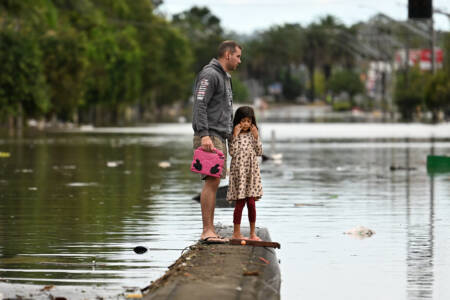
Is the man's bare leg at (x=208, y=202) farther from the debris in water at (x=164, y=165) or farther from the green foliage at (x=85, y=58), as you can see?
the green foliage at (x=85, y=58)

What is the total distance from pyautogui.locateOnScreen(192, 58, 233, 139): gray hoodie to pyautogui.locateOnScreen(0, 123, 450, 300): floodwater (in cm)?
138

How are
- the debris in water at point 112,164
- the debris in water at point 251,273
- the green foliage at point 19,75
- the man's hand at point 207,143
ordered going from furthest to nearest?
the green foliage at point 19,75 → the debris in water at point 112,164 → the man's hand at point 207,143 → the debris in water at point 251,273

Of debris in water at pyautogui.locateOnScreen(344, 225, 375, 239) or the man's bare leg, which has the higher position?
the man's bare leg

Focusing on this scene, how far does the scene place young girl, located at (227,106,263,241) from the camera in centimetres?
1272

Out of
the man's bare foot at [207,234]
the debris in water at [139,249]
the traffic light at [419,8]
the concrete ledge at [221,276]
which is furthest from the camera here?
the traffic light at [419,8]

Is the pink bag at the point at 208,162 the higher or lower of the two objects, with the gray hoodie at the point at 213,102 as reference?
lower

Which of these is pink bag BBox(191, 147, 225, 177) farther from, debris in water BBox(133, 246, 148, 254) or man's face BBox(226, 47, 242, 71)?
debris in water BBox(133, 246, 148, 254)

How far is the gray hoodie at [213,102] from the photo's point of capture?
12.5 metres

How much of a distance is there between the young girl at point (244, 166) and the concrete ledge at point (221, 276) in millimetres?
618

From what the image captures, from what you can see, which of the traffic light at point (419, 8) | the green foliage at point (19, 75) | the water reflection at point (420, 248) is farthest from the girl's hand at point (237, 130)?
the green foliage at point (19, 75)

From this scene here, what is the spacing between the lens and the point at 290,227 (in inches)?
637

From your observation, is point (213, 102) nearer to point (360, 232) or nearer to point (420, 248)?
point (420, 248)

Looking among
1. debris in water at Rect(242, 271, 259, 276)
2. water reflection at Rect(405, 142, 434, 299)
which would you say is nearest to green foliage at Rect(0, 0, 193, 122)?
water reflection at Rect(405, 142, 434, 299)

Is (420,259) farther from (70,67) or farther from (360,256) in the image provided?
(70,67)
